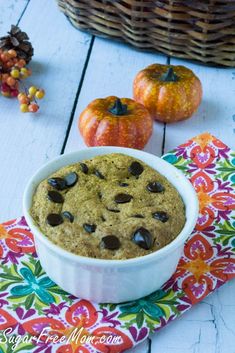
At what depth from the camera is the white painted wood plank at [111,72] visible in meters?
1.54

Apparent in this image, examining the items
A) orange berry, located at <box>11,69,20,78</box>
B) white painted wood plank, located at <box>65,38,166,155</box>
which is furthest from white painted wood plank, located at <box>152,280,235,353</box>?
orange berry, located at <box>11,69,20,78</box>

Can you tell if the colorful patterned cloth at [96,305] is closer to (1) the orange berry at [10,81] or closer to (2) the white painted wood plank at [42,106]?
(2) the white painted wood plank at [42,106]

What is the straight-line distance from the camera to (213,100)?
5.20ft

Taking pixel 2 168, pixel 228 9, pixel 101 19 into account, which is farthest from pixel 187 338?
pixel 101 19

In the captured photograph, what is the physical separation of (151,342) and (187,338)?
2.3 inches

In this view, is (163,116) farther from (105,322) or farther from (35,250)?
(105,322)

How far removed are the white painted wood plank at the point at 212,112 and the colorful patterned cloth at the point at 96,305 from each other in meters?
0.25

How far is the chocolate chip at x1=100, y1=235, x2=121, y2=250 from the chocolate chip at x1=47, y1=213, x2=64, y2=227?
0.08 m

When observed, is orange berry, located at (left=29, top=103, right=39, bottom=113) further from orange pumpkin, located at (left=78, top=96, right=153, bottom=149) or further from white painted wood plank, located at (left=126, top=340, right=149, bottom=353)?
white painted wood plank, located at (left=126, top=340, right=149, bottom=353)

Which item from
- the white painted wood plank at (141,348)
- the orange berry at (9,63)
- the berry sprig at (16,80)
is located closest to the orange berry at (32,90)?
the berry sprig at (16,80)

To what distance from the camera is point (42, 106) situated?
154 cm

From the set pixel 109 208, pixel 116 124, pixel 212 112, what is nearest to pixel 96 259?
pixel 109 208

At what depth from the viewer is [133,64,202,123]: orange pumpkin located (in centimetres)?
145

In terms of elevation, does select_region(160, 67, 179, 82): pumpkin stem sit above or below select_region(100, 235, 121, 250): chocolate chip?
above
